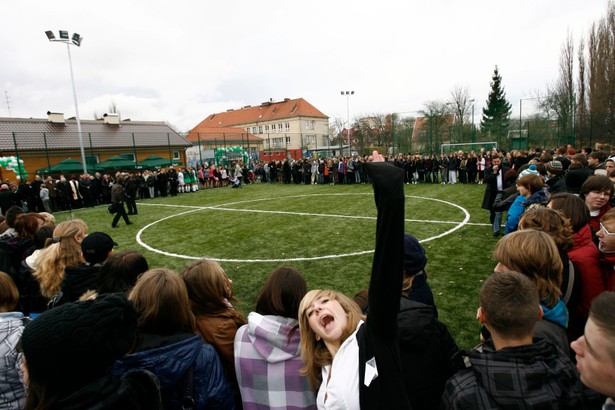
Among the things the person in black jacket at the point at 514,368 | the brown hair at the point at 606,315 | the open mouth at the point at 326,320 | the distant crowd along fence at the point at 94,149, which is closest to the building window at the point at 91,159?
the distant crowd along fence at the point at 94,149

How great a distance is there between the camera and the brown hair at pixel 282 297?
2357 mm

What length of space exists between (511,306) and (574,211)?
8.14 ft

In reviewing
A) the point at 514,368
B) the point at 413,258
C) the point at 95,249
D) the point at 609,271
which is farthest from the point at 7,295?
the point at 609,271

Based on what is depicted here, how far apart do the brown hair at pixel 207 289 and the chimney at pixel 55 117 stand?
44.6 meters

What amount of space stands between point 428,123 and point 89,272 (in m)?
29.0

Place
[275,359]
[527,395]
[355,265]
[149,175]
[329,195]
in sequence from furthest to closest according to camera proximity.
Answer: [149,175], [329,195], [355,265], [275,359], [527,395]

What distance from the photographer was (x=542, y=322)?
7.52 feet

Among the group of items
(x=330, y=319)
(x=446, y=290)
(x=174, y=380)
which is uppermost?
(x=330, y=319)

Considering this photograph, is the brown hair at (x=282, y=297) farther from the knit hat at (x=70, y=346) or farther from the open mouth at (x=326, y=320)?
the knit hat at (x=70, y=346)

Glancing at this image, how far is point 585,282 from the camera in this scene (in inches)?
119

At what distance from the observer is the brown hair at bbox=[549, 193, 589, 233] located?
11.6 ft

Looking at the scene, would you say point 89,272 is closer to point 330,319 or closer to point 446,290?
point 330,319

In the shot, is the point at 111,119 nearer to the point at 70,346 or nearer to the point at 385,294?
the point at 70,346

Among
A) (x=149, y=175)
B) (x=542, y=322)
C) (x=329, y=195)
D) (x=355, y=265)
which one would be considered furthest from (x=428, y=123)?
(x=542, y=322)
